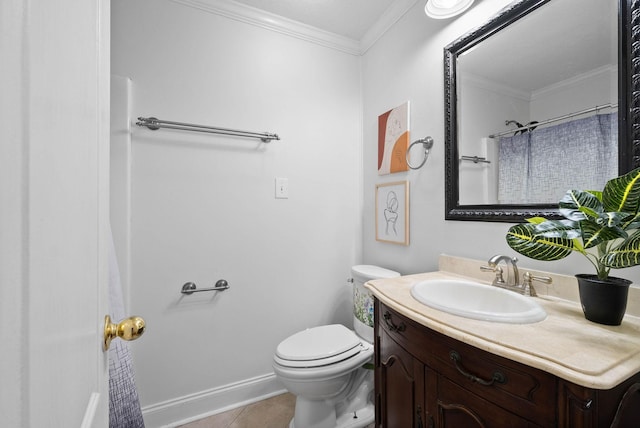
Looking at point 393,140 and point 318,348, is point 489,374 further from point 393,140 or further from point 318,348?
point 393,140

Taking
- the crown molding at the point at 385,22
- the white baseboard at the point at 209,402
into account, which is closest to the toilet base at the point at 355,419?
the white baseboard at the point at 209,402

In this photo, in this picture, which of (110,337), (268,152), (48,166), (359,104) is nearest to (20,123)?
(48,166)

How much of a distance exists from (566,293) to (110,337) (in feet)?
4.31

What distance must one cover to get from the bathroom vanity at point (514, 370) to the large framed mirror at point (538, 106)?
42 cm

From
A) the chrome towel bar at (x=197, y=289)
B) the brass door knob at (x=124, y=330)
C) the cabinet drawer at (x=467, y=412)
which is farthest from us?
the chrome towel bar at (x=197, y=289)

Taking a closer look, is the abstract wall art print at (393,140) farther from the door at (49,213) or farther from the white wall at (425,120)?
the door at (49,213)

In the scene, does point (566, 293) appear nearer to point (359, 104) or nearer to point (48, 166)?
point (48, 166)

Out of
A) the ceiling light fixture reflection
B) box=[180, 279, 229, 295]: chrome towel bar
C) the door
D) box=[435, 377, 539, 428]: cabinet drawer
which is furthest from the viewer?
box=[180, 279, 229, 295]: chrome towel bar

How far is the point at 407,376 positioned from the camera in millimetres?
919

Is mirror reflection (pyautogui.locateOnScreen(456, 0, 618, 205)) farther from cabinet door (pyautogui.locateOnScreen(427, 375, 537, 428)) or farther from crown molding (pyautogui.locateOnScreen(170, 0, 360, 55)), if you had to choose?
crown molding (pyautogui.locateOnScreen(170, 0, 360, 55))

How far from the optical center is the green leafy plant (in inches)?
25.0

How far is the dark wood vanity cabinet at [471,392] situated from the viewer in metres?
0.55

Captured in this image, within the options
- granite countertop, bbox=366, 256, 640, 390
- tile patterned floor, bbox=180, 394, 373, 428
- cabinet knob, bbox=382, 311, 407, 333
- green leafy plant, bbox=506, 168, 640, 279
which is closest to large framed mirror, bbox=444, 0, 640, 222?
green leafy plant, bbox=506, 168, 640, 279

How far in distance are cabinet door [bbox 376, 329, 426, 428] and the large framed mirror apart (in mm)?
689
